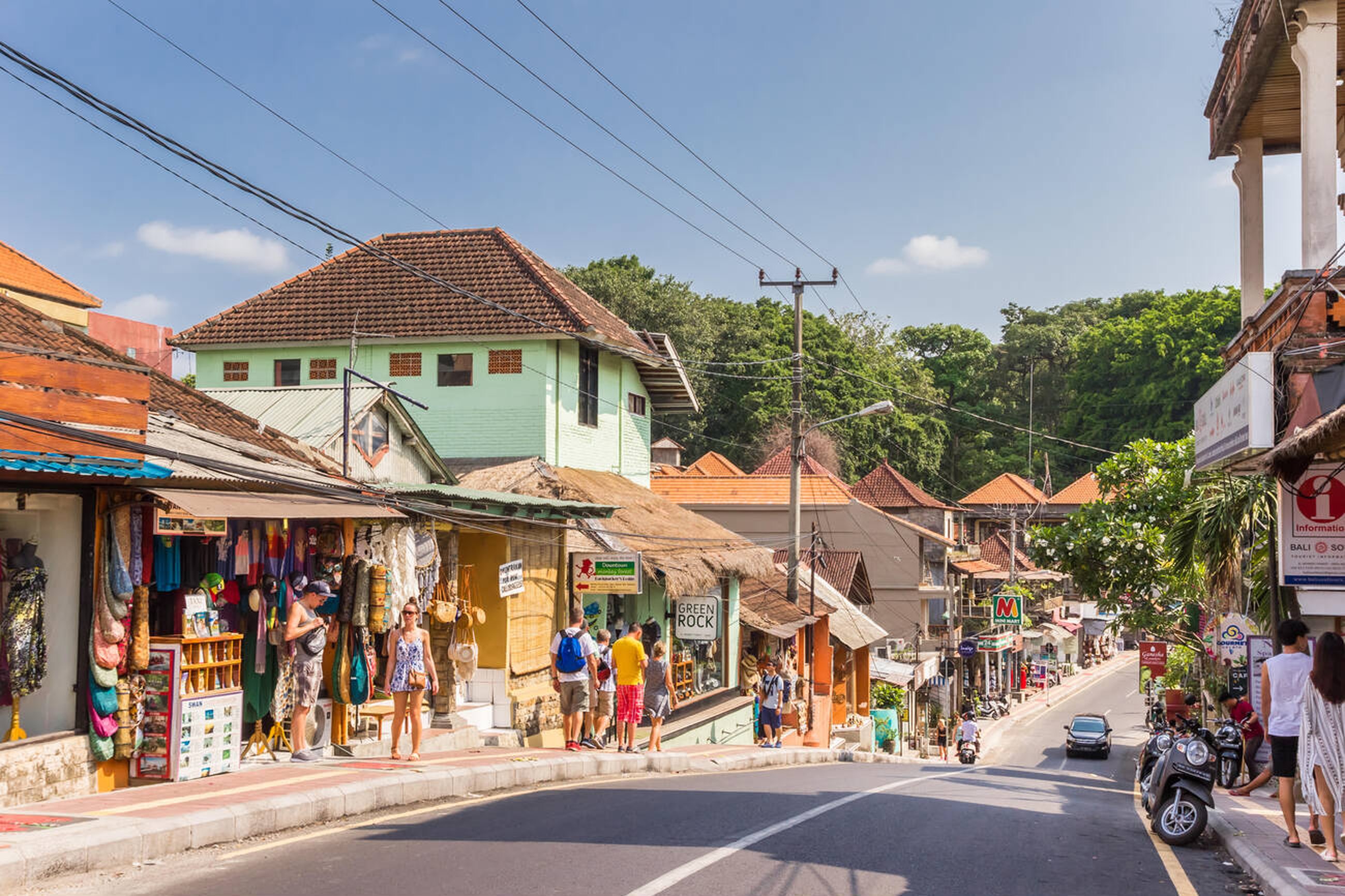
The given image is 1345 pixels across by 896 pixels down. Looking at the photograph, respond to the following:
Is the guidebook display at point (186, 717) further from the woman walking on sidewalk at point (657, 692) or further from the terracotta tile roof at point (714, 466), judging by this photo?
the terracotta tile roof at point (714, 466)

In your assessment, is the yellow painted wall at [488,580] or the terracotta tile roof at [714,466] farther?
the terracotta tile roof at [714,466]

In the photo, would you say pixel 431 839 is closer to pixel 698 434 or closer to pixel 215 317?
pixel 215 317

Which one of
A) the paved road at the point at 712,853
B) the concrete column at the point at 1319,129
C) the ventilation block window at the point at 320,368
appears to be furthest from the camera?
the ventilation block window at the point at 320,368

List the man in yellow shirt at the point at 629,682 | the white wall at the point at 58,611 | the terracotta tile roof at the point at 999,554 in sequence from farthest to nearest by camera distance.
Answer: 1. the terracotta tile roof at the point at 999,554
2. the man in yellow shirt at the point at 629,682
3. the white wall at the point at 58,611

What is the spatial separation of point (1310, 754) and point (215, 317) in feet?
80.1

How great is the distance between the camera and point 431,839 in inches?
359

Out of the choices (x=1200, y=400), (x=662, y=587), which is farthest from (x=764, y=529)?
(x=1200, y=400)

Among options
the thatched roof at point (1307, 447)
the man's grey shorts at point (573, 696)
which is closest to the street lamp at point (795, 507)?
the man's grey shorts at point (573, 696)

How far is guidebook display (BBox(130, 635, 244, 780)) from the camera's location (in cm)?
1082

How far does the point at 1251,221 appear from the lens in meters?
16.7

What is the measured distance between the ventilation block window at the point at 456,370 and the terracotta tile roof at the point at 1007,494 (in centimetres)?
5539

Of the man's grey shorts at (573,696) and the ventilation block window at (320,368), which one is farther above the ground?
the ventilation block window at (320,368)

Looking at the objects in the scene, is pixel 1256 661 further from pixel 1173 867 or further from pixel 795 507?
pixel 795 507

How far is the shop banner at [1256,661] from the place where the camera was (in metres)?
16.6
